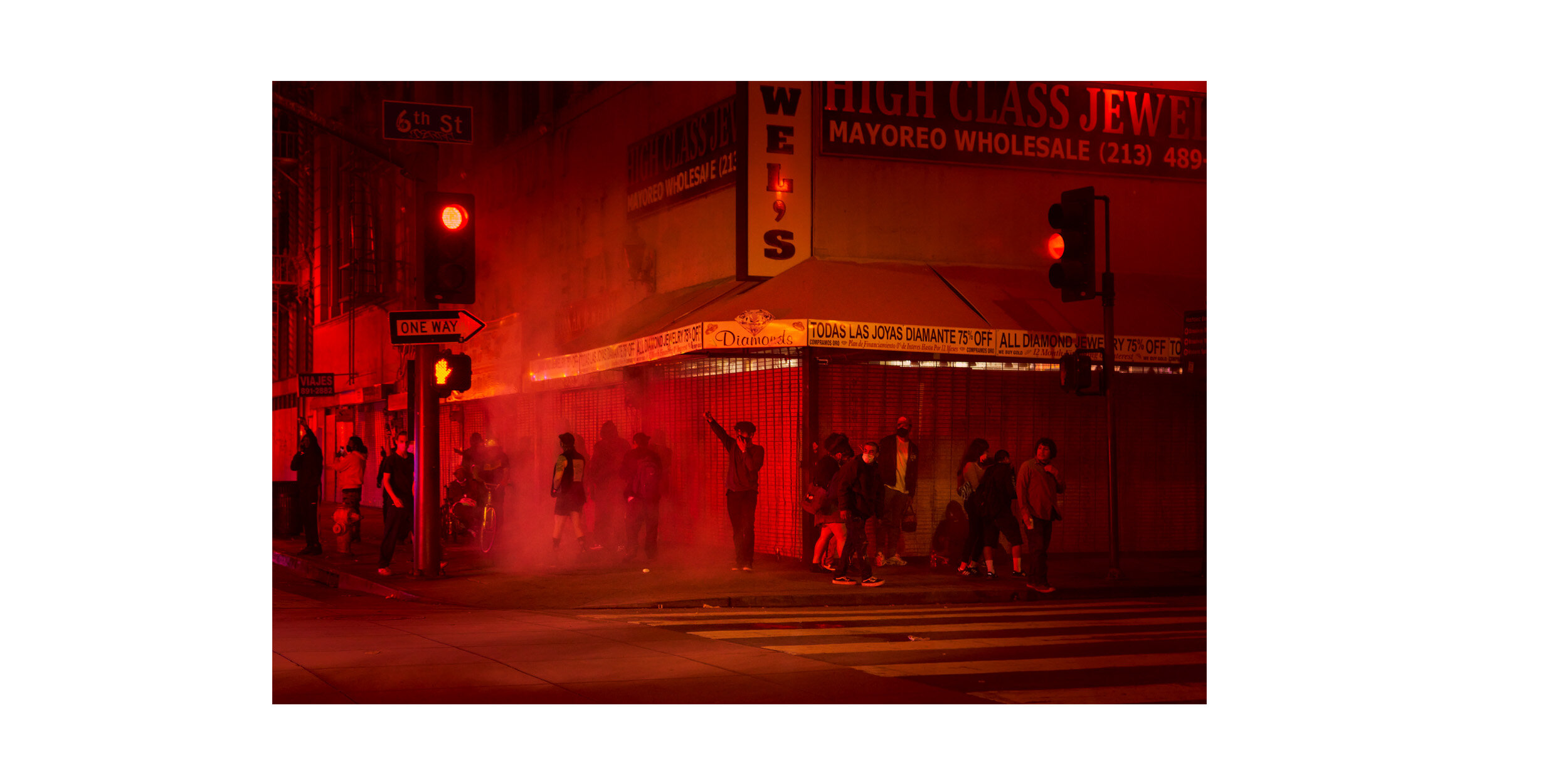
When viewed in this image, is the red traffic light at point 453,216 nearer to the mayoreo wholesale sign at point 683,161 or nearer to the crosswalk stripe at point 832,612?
the crosswalk stripe at point 832,612

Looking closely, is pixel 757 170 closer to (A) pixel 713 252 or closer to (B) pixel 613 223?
(A) pixel 713 252

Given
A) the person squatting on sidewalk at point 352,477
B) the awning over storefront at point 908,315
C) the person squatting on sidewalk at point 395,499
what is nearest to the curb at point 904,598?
the awning over storefront at point 908,315

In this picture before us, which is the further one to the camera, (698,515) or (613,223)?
(613,223)

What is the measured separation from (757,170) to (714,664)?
27.5 ft

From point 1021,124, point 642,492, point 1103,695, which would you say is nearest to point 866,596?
point 642,492

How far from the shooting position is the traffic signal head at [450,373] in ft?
43.9

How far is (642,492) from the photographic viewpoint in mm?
15133

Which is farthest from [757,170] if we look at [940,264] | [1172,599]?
[1172,599]

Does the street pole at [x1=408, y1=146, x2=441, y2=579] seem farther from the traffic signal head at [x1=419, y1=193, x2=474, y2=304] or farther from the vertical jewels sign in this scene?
the vertical jewels sign

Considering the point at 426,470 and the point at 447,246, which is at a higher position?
the point at 447,246

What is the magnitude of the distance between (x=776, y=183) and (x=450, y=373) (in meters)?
4.79

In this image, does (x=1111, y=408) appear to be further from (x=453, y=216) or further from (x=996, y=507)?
(x=453, y=216)

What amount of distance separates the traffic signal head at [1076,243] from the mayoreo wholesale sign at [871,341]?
1878 millimetres

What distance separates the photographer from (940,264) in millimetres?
16891
